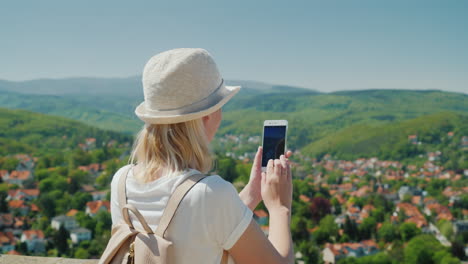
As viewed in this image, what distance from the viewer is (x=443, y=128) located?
78.6 metres

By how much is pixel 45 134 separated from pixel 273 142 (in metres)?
71.8

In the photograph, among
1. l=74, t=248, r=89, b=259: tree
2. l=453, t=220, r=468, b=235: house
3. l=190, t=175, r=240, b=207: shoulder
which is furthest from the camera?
l=453, t=220, r=468, b=235: house

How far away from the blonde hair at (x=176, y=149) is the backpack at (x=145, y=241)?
49 millimetres

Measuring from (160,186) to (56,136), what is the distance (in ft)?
233

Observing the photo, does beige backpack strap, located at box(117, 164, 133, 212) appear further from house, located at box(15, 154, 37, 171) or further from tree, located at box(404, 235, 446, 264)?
house, located at box(15, 154, 37, 171)

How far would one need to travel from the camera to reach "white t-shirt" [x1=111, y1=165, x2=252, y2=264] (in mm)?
771

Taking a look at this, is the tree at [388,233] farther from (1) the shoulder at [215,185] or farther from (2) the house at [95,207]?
(1) the shoulder at [215,185]

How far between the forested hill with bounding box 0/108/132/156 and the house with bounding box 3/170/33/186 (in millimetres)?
13207

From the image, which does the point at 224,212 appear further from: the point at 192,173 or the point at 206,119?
the point at 206,119

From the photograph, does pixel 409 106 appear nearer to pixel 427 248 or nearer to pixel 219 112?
pixel 427 248

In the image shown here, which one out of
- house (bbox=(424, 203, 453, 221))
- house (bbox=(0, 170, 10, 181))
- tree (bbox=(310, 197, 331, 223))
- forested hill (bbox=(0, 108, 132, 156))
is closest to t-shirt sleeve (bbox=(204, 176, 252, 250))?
tree (bbox=(310, 197, 331, 223))

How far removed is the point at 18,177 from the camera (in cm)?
4397

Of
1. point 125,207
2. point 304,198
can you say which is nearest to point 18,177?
point 304,198

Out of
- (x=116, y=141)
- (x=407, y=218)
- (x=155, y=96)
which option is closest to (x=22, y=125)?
(x=116, y=141)
